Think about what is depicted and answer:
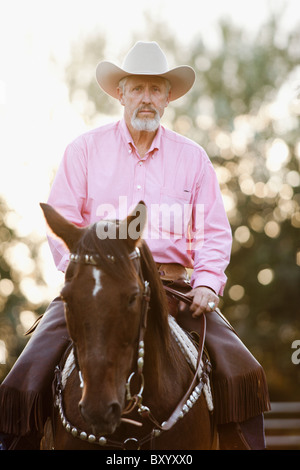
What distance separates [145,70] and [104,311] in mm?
2435

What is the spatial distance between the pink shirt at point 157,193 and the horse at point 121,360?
2.48 ft

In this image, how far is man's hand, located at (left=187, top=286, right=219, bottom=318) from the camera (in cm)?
481

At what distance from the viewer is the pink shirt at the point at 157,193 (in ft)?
17.0

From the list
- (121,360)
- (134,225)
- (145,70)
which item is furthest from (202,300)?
(145,70)

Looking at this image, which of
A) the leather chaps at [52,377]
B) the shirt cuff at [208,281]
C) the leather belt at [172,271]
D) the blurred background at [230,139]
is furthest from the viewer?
the blurred background at [230,139]

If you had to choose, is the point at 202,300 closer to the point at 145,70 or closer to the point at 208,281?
the point at 208,281

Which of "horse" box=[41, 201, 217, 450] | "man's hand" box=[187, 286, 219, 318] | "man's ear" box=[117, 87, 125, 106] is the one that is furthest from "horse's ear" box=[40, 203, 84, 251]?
"man's ear" box=[117, 87, 125, 106]

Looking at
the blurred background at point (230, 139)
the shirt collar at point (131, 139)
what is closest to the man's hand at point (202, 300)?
the shirt collar at point (131, 139)

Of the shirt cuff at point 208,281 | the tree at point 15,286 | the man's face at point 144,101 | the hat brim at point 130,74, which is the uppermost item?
the hat brim at point 130,74

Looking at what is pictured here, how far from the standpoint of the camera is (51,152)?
2300 centimetres

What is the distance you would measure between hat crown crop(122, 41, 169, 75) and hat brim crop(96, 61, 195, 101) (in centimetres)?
5

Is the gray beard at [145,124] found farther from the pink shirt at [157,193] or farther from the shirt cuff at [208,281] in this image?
the shirt cuff at [208,281]
